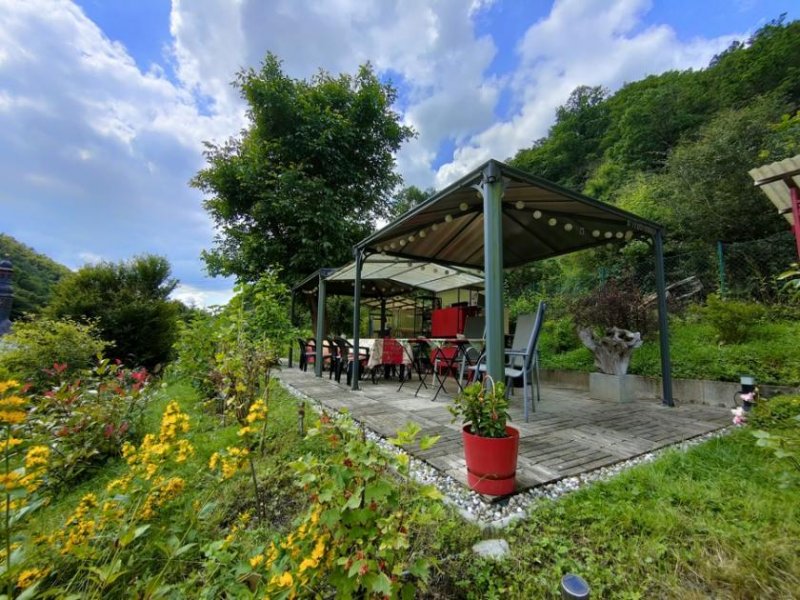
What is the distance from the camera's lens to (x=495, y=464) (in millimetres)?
1791

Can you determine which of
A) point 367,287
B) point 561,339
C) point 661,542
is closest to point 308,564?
point 661,542

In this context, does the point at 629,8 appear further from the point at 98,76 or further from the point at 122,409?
the point at 122,409

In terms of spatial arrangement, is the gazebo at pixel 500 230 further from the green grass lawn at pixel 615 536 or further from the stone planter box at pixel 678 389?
the green grass lawn at pixel 615 536

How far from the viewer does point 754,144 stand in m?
7.93

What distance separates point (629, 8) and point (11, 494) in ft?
37.0

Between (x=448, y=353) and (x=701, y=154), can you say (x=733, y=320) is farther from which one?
(x=701, y=154)

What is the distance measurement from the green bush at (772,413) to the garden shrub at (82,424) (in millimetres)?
5174

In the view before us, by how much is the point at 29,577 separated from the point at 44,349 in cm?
537

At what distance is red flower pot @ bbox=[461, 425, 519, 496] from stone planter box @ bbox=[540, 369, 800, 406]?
3197 mm

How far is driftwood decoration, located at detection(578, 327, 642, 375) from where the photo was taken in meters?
4.25

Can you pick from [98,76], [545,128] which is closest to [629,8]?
[98,76]

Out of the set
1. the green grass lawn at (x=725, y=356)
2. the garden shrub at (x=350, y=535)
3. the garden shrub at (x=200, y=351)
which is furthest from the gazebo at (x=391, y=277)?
the garden shrub at (x=350, y=535)

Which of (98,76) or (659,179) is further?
(659,179)

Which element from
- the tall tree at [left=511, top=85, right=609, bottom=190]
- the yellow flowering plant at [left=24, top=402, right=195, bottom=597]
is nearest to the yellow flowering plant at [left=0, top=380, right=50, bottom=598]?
Result: the yellow flowering plant at [left=24, top=402, right=195, bottom=597]
